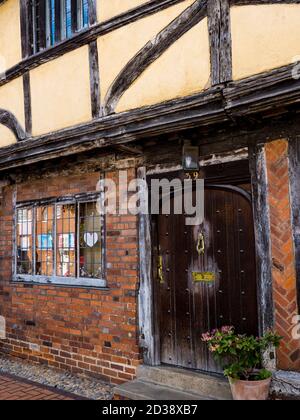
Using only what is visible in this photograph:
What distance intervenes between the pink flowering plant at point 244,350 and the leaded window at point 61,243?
2020 millimetres

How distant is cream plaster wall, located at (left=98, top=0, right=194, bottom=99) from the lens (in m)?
4.36

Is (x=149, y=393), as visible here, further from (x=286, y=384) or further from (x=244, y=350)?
(x=286, y=384)

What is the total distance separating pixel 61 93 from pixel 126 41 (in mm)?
1235

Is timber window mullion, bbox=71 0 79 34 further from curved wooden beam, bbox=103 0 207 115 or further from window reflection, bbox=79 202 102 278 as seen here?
window reflection, bbox=79 202 102 278

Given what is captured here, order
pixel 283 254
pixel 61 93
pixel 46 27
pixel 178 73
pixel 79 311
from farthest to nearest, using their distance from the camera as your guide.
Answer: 1. pixel 46 27
2. pixel 79 311
3. pixel 61 93
4. pixel 178 73
5. pixel 283 254

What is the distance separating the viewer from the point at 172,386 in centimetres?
468

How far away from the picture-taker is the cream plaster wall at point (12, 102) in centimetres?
605

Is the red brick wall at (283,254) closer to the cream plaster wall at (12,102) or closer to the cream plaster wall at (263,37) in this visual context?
the cream plaster wall at (263,37)

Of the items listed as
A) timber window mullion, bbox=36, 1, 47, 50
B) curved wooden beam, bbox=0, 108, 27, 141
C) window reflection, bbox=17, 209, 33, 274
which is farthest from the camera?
window reflection, bbox=17, 209, 33, 274

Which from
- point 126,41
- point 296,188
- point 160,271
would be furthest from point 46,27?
point 296,188

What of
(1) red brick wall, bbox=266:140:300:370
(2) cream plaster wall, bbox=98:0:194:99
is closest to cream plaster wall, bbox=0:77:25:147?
(2) cream plaster wall, bbox=98:0:194:99

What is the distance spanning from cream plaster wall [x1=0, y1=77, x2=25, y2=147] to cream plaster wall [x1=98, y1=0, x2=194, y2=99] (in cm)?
168

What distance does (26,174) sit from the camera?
659cm
